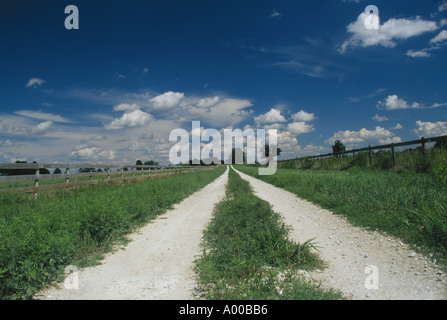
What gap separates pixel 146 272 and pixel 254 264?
5.93ft

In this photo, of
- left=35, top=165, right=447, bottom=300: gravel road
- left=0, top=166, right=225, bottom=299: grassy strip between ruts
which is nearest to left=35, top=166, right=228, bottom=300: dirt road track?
left=35, top=165, right=447, bottom=300: gravel road

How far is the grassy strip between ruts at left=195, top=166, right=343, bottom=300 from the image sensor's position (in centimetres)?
293

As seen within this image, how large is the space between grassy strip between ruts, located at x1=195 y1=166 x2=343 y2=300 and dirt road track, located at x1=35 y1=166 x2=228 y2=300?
1.09 feet

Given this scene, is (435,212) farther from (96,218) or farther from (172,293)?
(96,218)

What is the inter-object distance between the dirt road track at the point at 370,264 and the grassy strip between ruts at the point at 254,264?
35 centimetres

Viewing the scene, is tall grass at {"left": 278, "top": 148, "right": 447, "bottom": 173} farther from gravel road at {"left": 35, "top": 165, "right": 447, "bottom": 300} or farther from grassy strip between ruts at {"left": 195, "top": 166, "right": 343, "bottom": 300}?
grassy strip between ruts at {"left": 195, "top": 166, "right": 343, "bottom": 300}

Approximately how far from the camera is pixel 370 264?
3.95 m

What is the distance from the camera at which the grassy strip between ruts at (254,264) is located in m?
2.93

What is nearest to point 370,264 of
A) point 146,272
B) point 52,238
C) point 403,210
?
point 403,210

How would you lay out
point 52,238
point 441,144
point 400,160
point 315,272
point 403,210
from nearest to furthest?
point 315,272 → point 52,238 → point 403,210 → point 441,144 → point 400,160

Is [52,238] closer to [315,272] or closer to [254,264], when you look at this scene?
[254,264]

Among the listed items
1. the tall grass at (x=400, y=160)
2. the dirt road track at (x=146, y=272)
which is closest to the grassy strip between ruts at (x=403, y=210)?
the tall grass at (x=400, y=160)
